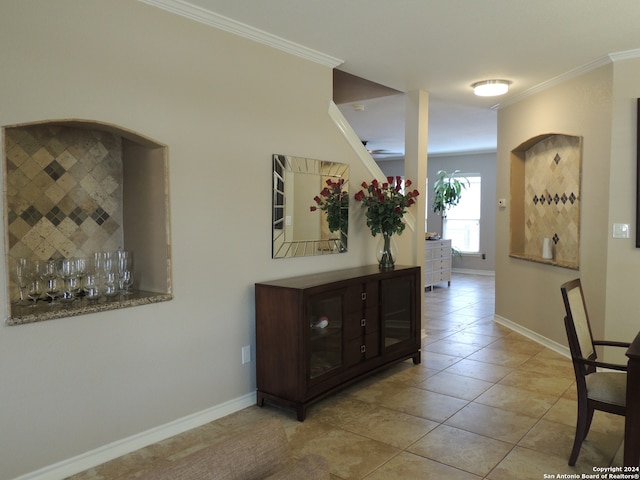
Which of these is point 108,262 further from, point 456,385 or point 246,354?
point 456,385

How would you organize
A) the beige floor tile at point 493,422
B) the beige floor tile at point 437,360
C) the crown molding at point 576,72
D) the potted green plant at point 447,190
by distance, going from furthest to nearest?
the potted green plant at point 447,190, the beige floor tile at point 437,360, the crown molding at point 576,72, the beige floor tile at point 493,422

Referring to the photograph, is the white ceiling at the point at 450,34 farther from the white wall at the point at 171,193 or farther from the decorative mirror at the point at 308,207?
the decorative mirror at the point at 308,207

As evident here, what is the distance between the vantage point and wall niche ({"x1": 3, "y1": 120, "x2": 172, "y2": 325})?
98.0 inches

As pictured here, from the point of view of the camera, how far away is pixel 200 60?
295 cm

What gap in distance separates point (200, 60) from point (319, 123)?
1.15 meters

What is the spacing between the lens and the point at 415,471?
2463 millimetres

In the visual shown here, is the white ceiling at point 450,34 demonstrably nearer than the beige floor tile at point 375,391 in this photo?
Yes

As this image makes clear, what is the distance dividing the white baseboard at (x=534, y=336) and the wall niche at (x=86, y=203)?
3550mm

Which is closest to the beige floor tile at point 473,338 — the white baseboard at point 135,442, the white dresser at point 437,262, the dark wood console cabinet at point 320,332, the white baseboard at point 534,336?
the white baseboard at point 534,336

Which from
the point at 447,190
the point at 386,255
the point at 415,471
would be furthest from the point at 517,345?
the point at 447,190

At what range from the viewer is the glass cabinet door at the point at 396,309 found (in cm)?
381

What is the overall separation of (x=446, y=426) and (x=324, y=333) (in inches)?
37.5

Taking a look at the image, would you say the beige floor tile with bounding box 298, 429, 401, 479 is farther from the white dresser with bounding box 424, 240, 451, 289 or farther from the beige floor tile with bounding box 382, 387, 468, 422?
the white dresser with bounding box 424, 240, 451, 289

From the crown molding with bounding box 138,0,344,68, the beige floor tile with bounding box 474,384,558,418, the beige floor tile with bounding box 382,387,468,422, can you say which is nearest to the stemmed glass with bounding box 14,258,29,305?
the crown molding with bounding box 138,0,344,68
